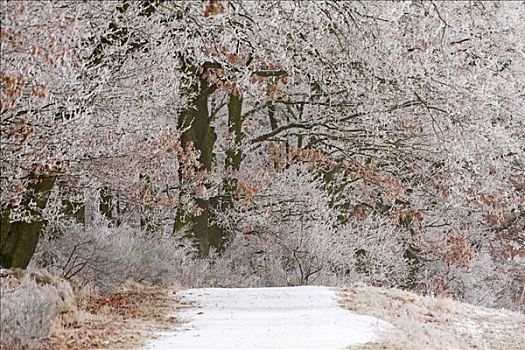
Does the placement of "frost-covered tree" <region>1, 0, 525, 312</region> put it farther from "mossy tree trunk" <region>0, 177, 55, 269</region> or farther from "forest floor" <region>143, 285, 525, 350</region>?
"forest floor" <region>143, 285, 525, 350</region>

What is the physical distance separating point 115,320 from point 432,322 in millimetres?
3944

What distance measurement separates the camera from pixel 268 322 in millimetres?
9734

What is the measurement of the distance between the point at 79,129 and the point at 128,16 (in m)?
1.57

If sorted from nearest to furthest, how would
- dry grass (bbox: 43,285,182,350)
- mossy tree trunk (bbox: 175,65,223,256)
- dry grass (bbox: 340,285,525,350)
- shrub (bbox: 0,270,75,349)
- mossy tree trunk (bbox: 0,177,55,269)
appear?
shrub (bbox: 0,270,75,349) → dry grass (bbox: 43,285,182,350) → dry grass (bbox: 340,285,525,350) → mossy tree trunk (bbox: 0,177,55,269) → mossy tree trunk (bbox: 175,65,223,256)

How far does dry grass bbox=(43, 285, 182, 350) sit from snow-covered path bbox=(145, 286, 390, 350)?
0.27 metres

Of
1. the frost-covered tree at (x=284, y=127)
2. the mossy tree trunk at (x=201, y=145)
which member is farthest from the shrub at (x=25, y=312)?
the mossy tree trunk at (x=201, y=145)

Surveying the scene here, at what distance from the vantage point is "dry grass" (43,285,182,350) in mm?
8258

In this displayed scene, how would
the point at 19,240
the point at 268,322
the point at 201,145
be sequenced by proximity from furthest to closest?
the point at 201,145
the point at 19,240
the point at 268,322

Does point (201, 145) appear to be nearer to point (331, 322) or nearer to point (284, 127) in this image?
point (284, 127)

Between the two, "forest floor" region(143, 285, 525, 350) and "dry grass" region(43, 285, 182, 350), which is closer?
"dry grass" region(43, 285, 182, 350)

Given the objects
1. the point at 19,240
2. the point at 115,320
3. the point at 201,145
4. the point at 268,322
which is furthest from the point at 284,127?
the point at 115,320

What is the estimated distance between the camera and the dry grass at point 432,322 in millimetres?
9366

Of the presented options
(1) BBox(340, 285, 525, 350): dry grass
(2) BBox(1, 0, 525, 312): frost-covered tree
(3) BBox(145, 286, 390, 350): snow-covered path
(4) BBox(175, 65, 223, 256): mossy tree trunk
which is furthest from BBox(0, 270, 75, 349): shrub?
(4) BBox(175, 65, 223, 256): mossy tree trunk

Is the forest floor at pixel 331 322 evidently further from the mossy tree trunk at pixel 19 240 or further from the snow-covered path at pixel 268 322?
the mossy tree trunk at pixel 19 240
